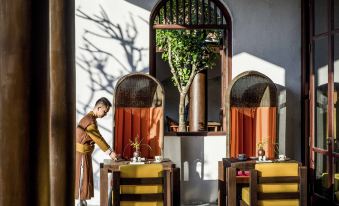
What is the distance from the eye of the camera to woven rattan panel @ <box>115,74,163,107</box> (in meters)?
6.64

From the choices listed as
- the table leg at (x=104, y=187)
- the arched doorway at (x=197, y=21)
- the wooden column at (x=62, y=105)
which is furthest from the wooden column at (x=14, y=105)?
the arched doorway at (x=197, y=21)

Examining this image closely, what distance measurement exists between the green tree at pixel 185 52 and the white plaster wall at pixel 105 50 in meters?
3.23

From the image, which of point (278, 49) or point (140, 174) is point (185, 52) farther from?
point (140, 174)

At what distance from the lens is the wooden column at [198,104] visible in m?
9.31

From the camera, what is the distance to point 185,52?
10484 mm

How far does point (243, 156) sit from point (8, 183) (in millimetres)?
4396

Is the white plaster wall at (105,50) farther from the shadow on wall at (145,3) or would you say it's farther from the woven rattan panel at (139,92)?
the woven rattan panel at (139,92)

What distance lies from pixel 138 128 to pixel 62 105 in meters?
2.53

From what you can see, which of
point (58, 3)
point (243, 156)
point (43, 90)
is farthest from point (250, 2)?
point (43, 90)

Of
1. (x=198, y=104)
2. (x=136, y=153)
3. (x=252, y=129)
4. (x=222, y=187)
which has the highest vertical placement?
(x=198, y=104)

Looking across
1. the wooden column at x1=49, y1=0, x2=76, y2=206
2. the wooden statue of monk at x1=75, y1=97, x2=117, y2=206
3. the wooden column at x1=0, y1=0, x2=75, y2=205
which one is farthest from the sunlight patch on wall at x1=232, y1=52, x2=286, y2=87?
the wooden column at x1=0, y1=0, x2=75, y2=205

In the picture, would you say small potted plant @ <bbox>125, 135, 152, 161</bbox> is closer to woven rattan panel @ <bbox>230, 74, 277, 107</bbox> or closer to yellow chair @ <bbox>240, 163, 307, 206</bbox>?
woven rattan panel @ <bbox>230, 74, 277, 107</bbox>

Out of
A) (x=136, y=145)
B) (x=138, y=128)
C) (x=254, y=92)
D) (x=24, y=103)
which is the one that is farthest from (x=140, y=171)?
(x=24, y=103)

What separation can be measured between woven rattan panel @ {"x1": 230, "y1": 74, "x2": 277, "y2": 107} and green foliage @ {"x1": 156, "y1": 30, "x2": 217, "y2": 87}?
3465mm
